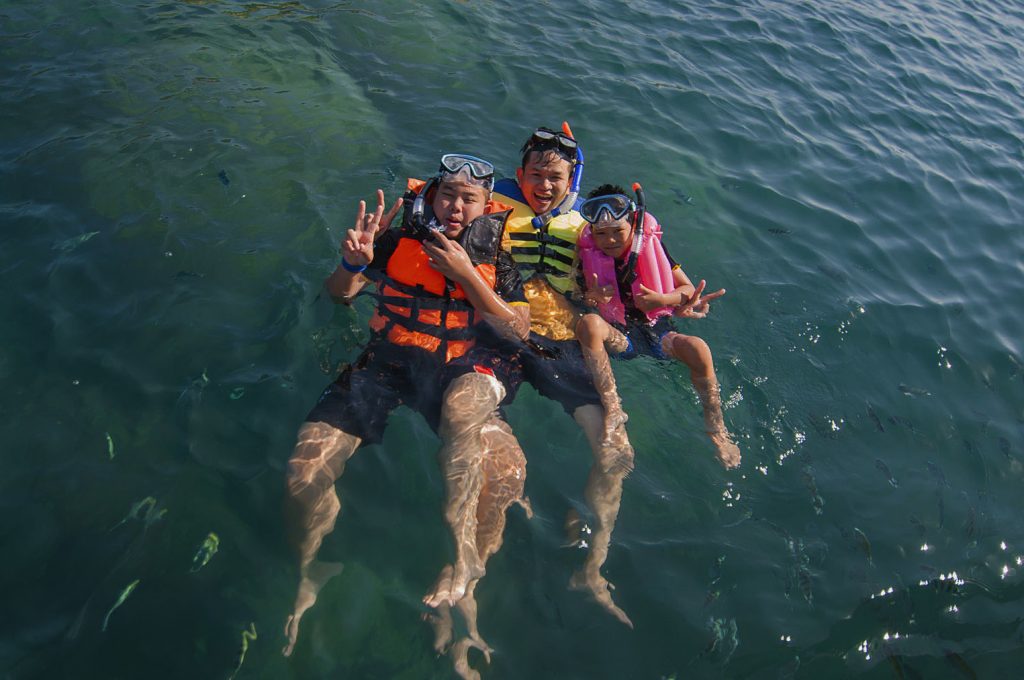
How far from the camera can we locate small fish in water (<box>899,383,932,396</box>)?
19.8ft

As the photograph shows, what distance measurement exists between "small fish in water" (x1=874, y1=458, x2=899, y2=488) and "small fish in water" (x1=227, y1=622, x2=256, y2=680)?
447cm

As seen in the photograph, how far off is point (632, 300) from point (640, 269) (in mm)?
277

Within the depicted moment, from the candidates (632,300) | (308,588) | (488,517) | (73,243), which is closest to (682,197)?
(632,300)

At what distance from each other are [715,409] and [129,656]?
13.0 ft

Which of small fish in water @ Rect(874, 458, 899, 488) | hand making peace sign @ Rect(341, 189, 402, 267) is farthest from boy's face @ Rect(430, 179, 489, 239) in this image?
small fish in water @ Rect(874, 458, 899, 488)

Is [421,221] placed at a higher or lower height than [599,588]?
higher

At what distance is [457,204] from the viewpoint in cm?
496

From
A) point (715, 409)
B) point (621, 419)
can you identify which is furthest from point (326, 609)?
point (715, 409)

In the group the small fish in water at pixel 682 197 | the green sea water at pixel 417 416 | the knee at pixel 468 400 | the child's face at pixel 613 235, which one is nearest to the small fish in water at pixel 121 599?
the green sea water at pixel 417 416

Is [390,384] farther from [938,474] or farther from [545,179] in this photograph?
[938,474]

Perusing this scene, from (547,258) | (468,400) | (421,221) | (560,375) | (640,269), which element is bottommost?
(560,375)

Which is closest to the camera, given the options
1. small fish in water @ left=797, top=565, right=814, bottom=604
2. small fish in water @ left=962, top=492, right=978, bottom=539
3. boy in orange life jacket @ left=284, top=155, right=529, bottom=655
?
boy in orange life jacket @ left=284, top=155, right=529, bottom=655

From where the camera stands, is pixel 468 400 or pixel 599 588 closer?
pixel 599 588

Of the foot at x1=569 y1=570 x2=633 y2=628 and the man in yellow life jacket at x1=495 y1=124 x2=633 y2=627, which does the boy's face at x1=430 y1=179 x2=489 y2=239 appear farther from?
the foot at x1=569 y1=570 x2=633 y2=628
